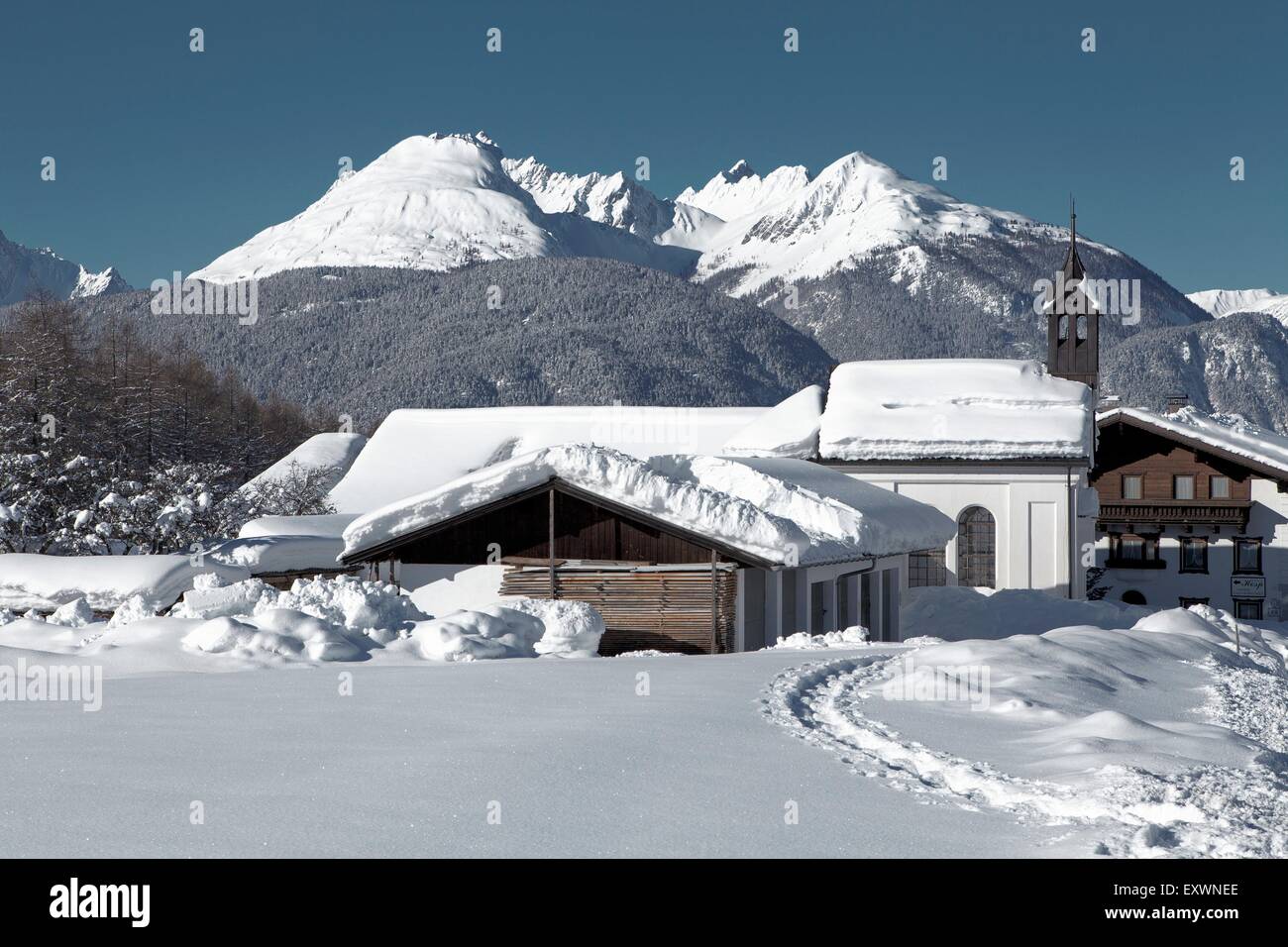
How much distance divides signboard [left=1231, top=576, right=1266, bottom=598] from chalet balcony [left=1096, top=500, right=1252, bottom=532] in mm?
1853

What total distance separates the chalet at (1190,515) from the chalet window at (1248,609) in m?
0.04

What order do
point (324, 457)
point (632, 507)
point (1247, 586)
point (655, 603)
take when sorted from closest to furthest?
point (632, 507) < point (655, 603) < point (1247, 586) < point (324, 457)

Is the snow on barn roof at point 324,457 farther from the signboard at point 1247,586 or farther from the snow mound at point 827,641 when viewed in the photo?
the snow mound at point 827,641

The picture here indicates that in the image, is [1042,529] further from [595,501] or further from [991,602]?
[595,501]

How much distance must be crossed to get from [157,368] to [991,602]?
220 feet

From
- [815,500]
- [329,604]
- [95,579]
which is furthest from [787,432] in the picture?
[329,604]

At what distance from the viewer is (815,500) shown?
2570cm

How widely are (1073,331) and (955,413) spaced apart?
41.6 feet

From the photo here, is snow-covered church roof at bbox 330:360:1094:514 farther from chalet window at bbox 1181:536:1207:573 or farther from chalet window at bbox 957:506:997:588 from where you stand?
chalet window at bbox 1181:536:1207:573

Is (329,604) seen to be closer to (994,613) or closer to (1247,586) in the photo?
(994,613)

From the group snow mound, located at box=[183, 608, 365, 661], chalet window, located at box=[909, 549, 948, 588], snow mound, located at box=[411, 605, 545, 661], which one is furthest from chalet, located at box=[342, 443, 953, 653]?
chalet window, located at box=[909, 549, 948, 588]

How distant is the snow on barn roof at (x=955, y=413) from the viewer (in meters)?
40.3
